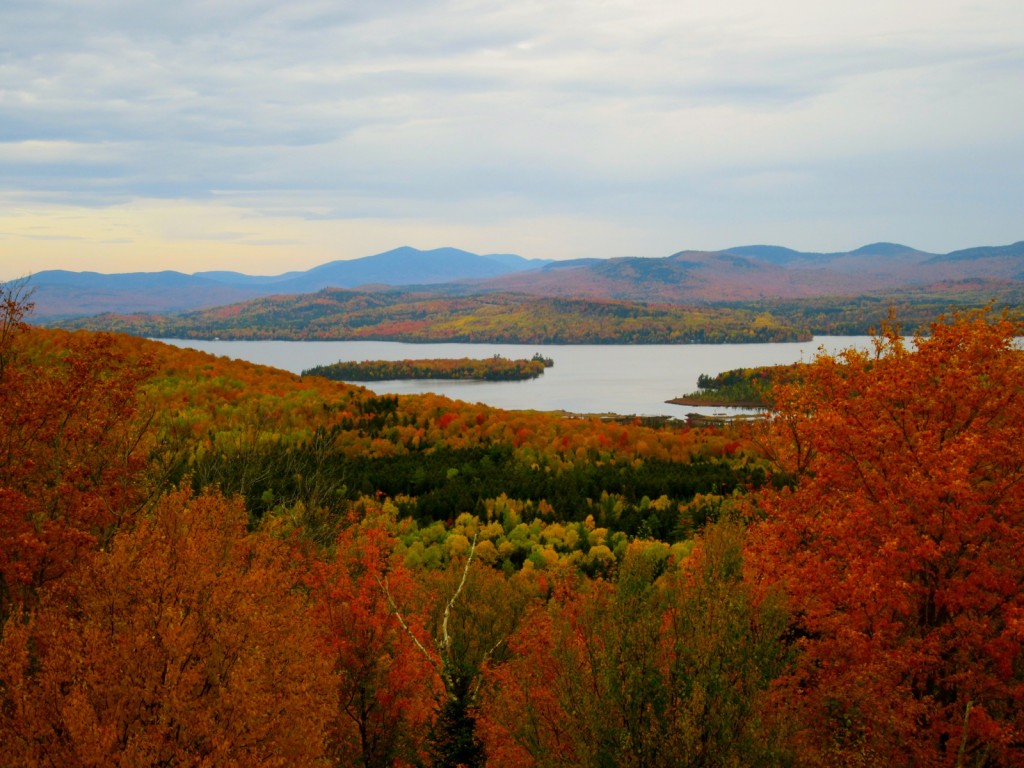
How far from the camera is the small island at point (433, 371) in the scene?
156m

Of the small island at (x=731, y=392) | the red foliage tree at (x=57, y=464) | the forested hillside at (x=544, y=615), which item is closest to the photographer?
the forested hillside at (x=544, y=615)

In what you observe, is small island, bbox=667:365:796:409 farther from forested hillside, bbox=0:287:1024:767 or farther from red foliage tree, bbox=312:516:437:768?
red foliage tree, bbox=312:516:437:768

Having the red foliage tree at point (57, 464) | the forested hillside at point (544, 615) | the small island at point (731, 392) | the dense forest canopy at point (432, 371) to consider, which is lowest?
the small island at point (731, 392)

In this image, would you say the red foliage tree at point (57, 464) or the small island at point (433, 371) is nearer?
the red foliage tree at point (57, 464)

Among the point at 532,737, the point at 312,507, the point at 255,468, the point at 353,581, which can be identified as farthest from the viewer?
the point at 255,468

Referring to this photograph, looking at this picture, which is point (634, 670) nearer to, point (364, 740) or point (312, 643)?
point (312, 643)

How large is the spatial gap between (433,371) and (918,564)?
150549mm

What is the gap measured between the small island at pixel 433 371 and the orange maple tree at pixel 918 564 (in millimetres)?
135687

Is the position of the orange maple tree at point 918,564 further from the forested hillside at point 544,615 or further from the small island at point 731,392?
the small island at point 731,392

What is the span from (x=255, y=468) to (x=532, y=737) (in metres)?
19.2

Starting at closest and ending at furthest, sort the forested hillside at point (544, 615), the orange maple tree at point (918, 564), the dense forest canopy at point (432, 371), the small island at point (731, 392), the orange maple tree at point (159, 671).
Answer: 1. the orange maple tree at point (159, 671)
2. the forested hillside at point (544, 615)
3. the orange maple tree at point (918, 564)
4. the small island at point (731, 392)
5. the dense forest canopy at point (432, 371)

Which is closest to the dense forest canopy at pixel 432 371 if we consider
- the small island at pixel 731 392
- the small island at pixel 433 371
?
the small island at pixel 433 371

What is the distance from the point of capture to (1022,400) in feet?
67.6

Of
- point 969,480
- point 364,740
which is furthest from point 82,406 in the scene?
point 969,480
